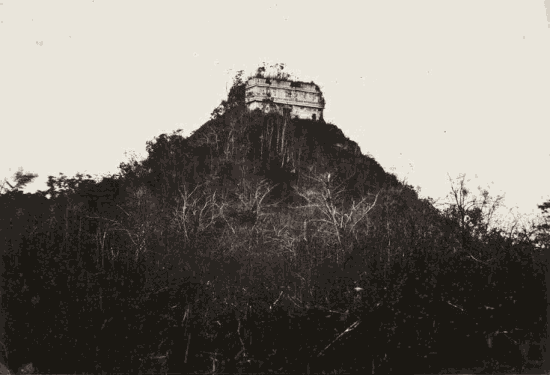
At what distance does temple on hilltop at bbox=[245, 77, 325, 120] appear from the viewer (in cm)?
6384

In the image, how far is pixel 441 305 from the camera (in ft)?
59.2

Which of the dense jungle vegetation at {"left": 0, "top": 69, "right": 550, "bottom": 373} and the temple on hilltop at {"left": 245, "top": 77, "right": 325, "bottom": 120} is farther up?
the temple on hilltop at {"left": 245, "top": 77, "right": 325, "bottom": 120}

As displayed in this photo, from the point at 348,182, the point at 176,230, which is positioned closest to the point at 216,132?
the point at 348,182

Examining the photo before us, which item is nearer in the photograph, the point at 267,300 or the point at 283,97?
the point at 267,300

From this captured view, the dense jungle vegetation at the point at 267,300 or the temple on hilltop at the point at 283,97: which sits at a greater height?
the temple on hilltop at the point at 283,97

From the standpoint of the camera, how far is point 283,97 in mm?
64562

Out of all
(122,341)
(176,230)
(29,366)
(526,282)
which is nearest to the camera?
(29,366)

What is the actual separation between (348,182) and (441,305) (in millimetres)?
37062

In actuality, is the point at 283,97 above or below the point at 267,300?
above

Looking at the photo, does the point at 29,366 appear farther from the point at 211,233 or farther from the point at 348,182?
the point at 348,182

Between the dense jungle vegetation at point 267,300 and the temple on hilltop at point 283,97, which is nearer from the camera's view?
the dense jungle vegetation at point 267,300

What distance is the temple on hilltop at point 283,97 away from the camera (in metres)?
63.8

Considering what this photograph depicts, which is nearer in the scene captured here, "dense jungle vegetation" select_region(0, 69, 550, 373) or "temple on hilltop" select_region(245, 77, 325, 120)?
"dense jungle vegetation" select_region(0, 69, 550, 373)

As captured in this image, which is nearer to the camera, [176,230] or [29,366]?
[29,366]
